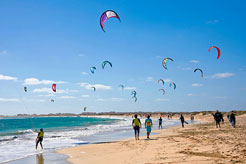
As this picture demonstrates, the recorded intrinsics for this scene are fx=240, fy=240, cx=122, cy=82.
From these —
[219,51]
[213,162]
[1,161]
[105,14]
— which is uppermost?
[105,14]

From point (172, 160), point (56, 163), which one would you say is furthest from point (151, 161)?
point (56, 163)

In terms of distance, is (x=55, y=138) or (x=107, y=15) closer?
(x=107, y=15)

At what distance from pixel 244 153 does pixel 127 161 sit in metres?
3.60

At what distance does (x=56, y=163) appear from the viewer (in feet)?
28.5

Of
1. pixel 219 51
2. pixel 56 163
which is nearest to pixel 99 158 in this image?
pixel 56 163

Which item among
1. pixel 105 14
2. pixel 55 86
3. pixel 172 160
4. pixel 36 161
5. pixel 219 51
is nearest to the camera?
pixel 172 160

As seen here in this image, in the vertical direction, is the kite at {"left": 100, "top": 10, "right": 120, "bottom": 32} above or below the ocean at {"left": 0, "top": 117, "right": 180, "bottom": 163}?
above

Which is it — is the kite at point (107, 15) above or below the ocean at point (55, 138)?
above

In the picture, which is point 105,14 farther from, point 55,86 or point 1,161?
point 55,86

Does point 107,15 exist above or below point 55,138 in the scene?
above

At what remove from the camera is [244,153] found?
285 inches

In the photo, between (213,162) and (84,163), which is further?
(84,163)

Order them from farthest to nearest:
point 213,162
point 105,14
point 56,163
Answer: point 105,14 → point 56,163 → point 213,162

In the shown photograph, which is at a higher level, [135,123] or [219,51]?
[219,51]
